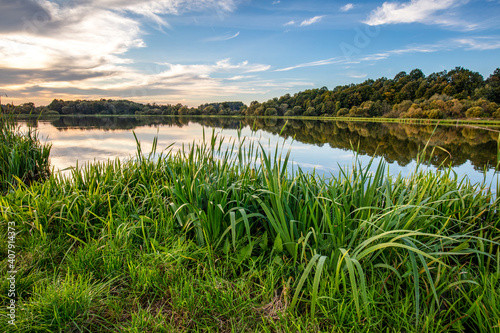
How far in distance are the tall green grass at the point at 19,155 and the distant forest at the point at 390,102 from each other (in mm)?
33258

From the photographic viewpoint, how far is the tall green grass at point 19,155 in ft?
12.8

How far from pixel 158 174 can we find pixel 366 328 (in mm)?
2889

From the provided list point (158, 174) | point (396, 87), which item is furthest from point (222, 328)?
point (396, 87)

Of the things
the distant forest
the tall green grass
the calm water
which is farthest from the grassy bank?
the distant forest

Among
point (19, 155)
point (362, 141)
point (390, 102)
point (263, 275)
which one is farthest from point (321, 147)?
point (390, 102)

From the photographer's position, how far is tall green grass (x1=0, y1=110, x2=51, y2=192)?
153 inches

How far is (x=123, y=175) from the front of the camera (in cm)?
318

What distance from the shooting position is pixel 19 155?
13.4ft

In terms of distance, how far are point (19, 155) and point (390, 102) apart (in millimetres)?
72545

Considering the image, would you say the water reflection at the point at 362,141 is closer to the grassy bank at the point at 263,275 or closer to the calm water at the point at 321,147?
the calm water at the point at 321,147

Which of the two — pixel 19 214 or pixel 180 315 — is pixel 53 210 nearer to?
pixel 19 214

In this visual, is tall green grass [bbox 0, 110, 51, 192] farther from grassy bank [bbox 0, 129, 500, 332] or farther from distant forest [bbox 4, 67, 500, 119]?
distant forest [bbox 4, 67, 500, 119]

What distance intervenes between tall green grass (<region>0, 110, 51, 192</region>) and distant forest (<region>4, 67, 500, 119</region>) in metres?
33.3

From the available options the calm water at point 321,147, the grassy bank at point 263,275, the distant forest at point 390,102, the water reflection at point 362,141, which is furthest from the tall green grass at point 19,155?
the distant forest at point 390,102
